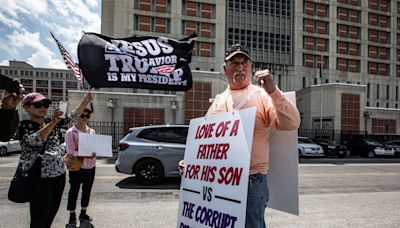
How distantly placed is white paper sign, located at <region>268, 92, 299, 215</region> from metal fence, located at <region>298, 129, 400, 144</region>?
95.7 feet

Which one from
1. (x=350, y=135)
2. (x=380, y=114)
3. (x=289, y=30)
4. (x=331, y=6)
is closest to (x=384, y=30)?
(x=331, y=6)

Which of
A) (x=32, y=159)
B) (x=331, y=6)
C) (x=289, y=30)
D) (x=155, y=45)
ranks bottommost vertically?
(x=32, y=159)

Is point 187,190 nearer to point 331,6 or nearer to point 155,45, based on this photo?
point 155,45

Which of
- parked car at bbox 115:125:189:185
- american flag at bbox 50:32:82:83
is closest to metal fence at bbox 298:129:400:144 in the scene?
parked car at bbox 115:125:189:185

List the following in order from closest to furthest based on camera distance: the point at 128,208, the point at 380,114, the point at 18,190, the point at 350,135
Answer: the point at 18,190 → the point at 128,208 → the point at 350,135 → the point at 380,114

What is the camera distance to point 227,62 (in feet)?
8.30

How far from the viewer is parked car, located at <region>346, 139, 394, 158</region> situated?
879 inches

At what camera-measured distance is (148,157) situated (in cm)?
898

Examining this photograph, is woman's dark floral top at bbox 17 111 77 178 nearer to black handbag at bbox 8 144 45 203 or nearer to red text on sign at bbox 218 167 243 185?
black handbag at bbox 8 144 45 203

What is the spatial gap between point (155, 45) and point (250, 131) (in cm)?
337

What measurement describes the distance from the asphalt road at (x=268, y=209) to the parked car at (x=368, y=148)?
46.7ft

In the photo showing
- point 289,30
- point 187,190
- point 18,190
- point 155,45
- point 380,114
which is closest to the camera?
point 187,190

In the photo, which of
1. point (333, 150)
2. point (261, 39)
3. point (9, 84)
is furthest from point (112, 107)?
point (261, 39)

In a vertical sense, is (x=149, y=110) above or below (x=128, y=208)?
above
